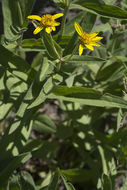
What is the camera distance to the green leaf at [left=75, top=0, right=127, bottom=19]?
1.69m

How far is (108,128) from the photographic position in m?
3.13

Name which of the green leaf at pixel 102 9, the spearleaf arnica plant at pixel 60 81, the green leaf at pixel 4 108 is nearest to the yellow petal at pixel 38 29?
the spearleaf arnica plant at pixel 60 81

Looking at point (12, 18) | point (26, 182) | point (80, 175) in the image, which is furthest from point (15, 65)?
point (80, 175)

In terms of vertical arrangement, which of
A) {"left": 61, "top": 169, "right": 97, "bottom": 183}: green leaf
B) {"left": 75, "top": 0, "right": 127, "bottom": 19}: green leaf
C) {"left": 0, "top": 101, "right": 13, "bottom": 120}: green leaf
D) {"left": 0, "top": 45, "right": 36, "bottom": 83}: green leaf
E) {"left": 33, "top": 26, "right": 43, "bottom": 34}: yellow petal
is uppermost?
{"left": 75, "top": 0, "right": 127, "bottom": 19}: green leaf

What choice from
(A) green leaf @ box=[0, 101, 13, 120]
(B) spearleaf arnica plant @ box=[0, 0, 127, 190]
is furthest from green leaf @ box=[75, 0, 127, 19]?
(A) green leaf @ box=[0, 101, 13, 120]

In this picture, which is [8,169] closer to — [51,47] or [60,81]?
[60,81]

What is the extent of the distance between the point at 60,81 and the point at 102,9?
0.55 m

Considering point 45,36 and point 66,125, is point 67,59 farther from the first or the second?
point 66,125

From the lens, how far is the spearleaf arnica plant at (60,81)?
1680 millimetres

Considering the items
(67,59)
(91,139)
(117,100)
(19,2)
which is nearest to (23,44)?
(19,2)

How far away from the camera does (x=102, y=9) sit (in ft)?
5.67

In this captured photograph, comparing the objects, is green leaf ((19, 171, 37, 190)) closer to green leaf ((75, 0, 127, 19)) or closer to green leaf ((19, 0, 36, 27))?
green leaf ((19, 0, 36, 27))

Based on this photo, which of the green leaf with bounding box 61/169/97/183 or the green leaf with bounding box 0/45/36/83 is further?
the green leaf with bounding box 61/169/97/183

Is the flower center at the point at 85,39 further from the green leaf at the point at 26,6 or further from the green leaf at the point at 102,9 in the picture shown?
the green leaf at the point at 26,6
